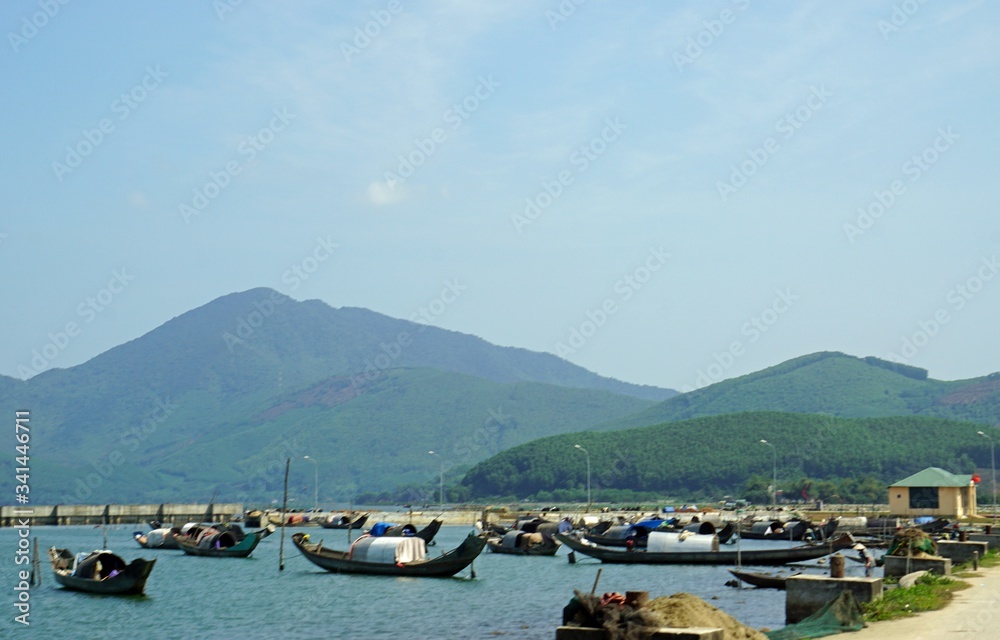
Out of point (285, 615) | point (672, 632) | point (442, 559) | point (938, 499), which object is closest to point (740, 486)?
point (938, 499)

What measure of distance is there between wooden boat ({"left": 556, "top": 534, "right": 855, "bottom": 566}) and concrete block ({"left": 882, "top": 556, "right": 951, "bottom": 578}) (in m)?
17.5

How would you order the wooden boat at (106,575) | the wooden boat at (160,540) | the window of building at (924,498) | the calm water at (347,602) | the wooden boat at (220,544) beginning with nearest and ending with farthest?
the calm water at (347,602) < the wooden boat at (106,575) < the wooden boat at (220,544) < the wooden boat at (160,540) < the window of building at (924,498)

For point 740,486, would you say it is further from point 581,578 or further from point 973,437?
point 581,578

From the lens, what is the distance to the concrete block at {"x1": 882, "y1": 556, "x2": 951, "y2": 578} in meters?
33.4

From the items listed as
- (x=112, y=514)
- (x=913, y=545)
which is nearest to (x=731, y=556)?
(x=913, y=545)

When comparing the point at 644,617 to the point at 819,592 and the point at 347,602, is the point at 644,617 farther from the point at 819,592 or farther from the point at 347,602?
the point at 347,602

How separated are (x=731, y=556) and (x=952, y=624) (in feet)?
113

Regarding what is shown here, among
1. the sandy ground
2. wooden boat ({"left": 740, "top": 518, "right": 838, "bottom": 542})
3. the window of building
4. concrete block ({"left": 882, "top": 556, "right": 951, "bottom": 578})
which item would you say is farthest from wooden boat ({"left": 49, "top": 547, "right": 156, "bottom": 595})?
the window of building

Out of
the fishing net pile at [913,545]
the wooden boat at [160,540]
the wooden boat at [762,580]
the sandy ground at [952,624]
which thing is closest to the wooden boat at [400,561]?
the wooden boat at [762,580]

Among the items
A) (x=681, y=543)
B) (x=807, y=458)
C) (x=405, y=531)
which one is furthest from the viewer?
(x=807, y=458)

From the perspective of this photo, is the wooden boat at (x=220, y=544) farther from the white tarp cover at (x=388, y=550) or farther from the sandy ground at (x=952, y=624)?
the sandy ground at (x=952, y=624)

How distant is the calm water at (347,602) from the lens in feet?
113

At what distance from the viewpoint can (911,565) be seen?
112 feet

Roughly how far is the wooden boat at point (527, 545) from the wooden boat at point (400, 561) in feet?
60.8
